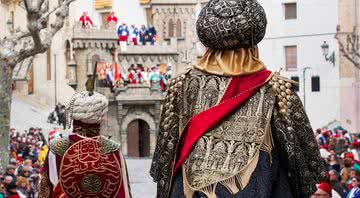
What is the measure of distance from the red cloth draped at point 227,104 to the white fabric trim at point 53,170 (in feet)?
9.30

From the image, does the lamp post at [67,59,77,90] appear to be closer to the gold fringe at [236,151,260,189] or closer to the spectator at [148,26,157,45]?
the spectator at [148,26,157,45]

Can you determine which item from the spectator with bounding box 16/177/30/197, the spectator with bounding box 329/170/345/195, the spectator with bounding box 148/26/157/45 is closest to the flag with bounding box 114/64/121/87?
the spectator with bounding box 148/26/157/45

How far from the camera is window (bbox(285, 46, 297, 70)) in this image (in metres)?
61.1

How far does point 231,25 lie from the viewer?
21.9 feet

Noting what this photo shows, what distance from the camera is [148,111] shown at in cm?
7375

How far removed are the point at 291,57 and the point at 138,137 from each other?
15.9 m

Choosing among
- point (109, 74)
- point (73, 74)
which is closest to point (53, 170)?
point (109, 74)

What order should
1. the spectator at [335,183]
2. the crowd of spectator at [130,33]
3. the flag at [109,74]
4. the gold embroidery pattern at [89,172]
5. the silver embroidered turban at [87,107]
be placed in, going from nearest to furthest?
1. the silver embroidered turban at [87,107]
2. the gold embroidery pattern at [89,172]
3. the spectator at [335,183]
4. the flag at [109,74]
5. the crowd of spectator at [130,33]

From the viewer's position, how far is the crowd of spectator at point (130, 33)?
77.6 m

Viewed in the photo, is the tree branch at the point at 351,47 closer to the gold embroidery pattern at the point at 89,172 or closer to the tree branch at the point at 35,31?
the tree branch at the point at 35,31

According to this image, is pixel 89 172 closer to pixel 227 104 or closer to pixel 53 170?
pixel 53 170

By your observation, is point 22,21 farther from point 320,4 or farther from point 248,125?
point 248,125

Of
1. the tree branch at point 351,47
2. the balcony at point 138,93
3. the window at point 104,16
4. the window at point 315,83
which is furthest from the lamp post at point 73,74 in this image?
the window at point 315,83

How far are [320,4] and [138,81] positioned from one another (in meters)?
16.8
